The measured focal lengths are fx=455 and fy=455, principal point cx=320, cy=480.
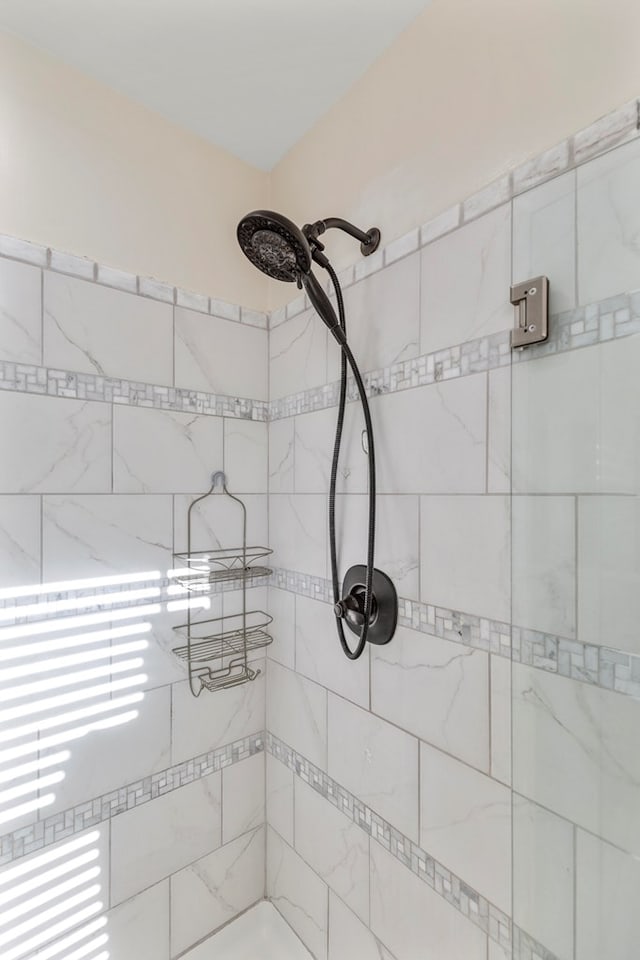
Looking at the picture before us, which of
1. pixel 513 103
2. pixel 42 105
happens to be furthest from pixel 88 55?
pixel 513 103

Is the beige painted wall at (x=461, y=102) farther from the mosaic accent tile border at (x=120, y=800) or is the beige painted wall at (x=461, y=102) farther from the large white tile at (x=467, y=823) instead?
the mosaic accent tile border at (x=120, y=800)

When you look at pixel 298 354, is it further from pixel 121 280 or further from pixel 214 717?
pixel 214 717

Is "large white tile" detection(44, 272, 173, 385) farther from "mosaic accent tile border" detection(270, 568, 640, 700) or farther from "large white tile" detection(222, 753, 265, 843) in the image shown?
"large white tile" detection(222, 753, 265, 843)

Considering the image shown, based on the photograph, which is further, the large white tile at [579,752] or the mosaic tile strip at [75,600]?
the mosaic tile strip at [75,600]

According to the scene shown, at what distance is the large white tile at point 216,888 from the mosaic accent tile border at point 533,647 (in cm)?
101

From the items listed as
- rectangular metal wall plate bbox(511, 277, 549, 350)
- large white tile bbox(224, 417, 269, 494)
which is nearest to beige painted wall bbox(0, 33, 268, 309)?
large white tile bbox(224, 417, 269, 494)

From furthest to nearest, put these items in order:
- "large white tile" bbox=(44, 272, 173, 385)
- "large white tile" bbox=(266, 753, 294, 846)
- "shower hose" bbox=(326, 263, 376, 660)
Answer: "large white tile" bbox=(266, 753, 294, 846) < "large white tile" bbox=(44, 272, 173, 385) < "shower hose" bbox=(326, 263, 376, 660)

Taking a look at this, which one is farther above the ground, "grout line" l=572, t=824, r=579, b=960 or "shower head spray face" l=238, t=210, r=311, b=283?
"shower head spray face" l=238, t=210, r=311, b=283

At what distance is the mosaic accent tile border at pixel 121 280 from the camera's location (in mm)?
1085

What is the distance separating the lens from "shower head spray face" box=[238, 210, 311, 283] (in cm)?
93

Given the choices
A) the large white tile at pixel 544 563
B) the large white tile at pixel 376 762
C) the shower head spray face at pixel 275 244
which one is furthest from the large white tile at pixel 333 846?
the shower head spray face at pixel 275 244

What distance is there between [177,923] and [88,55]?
7.63 ft

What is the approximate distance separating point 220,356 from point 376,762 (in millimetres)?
1201

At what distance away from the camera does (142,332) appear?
126 cm
